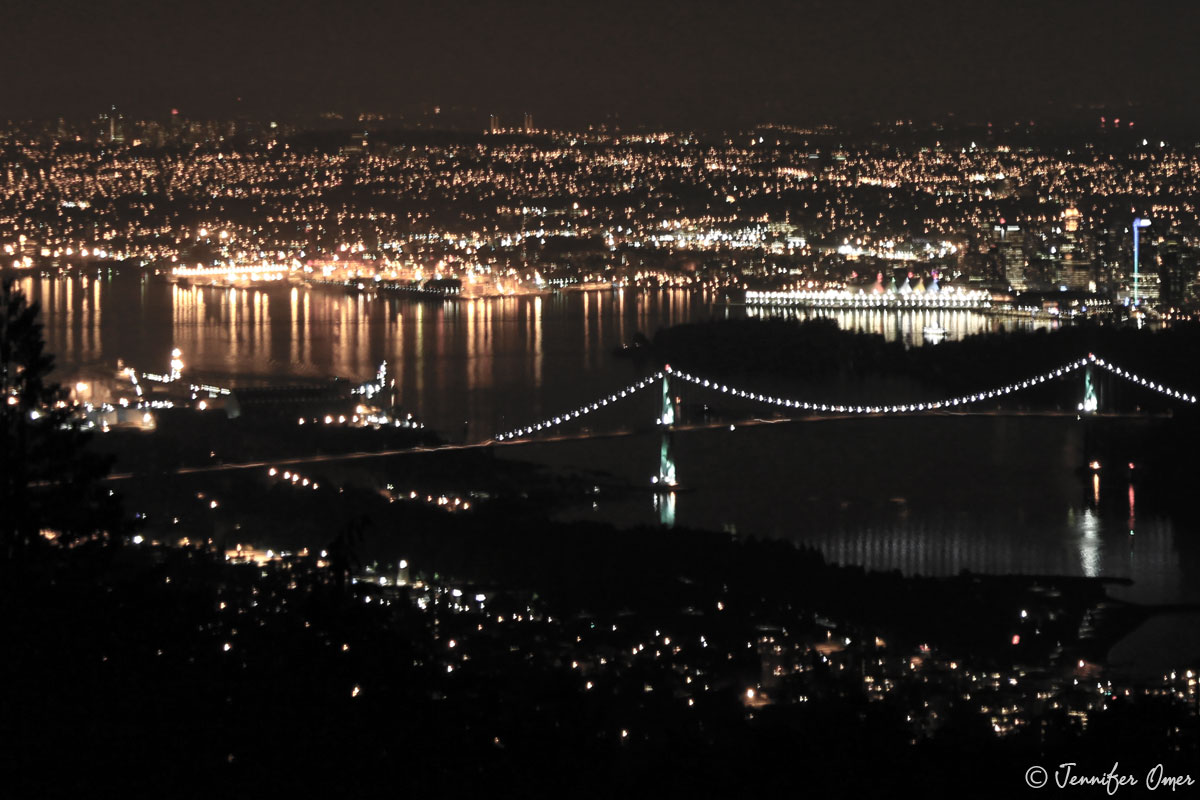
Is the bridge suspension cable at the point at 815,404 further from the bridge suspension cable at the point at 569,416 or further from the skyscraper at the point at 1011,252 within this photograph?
the skyscraper at the point at 1011,252

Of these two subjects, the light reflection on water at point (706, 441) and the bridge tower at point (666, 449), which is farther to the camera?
the bridge tower at point (666, 449)

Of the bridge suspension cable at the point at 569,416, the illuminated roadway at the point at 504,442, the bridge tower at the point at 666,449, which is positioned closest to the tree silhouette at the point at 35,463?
the illuminated roadway at the point at 504,442

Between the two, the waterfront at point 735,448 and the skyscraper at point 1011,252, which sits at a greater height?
the skyscraper at point 1011,252

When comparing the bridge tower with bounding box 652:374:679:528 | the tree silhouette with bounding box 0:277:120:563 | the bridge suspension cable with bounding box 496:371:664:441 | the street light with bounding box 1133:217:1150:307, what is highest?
the street light with bounding box 1133:217:1150:307

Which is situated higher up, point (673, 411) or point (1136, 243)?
point (1136, 243)

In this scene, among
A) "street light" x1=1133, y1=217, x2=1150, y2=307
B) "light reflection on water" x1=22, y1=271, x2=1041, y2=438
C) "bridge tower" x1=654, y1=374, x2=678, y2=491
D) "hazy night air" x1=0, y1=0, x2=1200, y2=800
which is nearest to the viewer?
"hazy night air" x1=0, y1=0, x2=1200, y2=800

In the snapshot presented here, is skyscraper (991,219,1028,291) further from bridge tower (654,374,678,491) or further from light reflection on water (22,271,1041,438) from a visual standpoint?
bridge tower (654,374,678,491)

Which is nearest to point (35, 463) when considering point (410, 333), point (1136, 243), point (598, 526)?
point (598, 526)

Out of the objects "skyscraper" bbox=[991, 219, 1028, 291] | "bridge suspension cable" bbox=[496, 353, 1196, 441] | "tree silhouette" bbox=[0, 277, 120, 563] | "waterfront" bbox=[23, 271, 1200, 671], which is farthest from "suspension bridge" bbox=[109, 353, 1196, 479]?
"skyscraper" bbox=[991, 219, 1028, 291]

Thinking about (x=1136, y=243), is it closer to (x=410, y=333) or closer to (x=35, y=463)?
(x=410, y=333)
